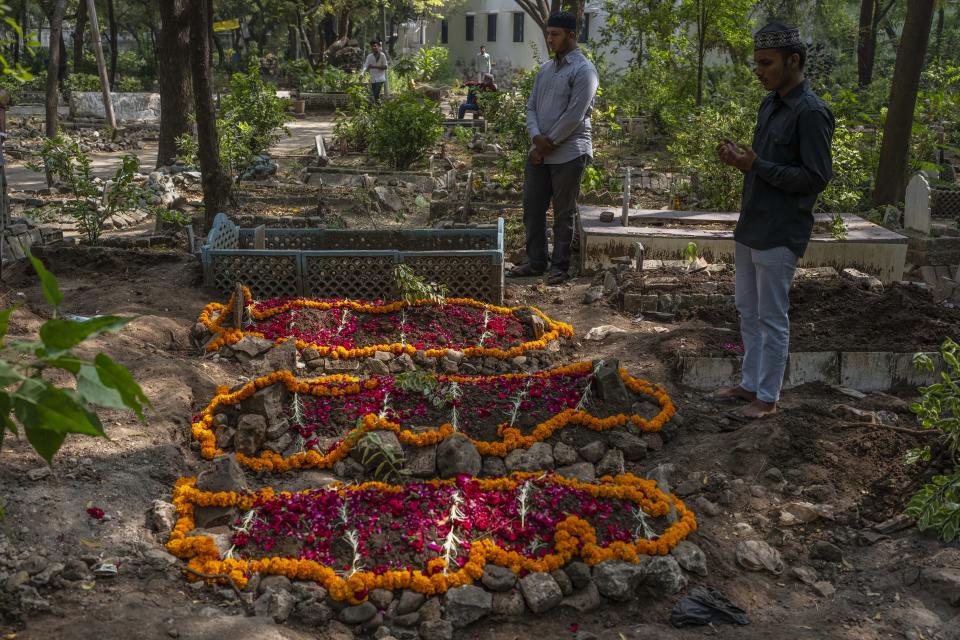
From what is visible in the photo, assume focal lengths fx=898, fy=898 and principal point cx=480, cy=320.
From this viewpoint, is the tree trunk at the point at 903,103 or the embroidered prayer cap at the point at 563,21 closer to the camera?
the embroidered prayer cap at the point at 563,21

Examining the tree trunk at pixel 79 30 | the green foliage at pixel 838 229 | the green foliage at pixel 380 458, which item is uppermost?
the tree trunk at pixel 79 30

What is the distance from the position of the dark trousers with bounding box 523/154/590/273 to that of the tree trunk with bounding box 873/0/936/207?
4.96 metres

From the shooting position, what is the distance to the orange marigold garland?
6.13 meters

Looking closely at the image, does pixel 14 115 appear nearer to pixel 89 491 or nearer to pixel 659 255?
pixel 659 255

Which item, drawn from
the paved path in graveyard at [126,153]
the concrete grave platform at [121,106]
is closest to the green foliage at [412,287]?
the paved path in graveyard at [126,153]

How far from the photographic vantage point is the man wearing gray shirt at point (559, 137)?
7.49 m

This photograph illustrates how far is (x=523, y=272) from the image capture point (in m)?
8.18

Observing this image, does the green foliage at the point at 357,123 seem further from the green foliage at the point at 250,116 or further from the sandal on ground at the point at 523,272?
the sandal on ground at the point at 523,272

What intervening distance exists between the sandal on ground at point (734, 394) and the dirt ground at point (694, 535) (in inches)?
2.9

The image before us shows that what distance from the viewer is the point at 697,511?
4328 millimetres

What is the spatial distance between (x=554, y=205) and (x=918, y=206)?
4.02 metres

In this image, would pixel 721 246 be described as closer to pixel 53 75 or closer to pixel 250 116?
pixel 250 116

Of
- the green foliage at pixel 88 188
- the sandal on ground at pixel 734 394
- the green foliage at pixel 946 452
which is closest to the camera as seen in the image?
the green foliage at pixel 946 452

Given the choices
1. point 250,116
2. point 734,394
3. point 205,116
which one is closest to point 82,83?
point 250,116
